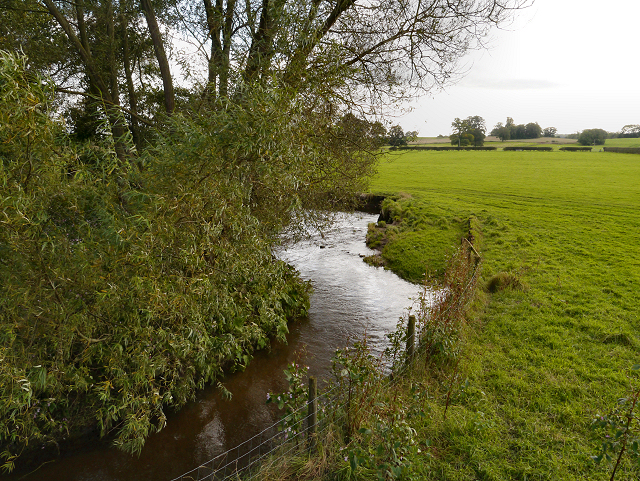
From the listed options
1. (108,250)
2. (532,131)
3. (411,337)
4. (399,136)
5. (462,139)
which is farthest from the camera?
(532,131)

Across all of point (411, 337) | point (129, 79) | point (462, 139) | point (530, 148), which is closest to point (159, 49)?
point (129, 79)

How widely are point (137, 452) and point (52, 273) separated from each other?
299 centimetres

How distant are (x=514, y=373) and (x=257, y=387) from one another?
456 centimetres

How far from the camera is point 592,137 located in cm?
7838

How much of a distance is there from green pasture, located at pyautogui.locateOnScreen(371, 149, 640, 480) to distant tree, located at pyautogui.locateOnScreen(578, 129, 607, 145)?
68.7 meters

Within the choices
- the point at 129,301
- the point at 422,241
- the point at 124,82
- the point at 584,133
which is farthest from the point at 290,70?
the point at 584,133

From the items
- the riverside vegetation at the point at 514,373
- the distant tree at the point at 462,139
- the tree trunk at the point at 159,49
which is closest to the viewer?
the riverside vegetation at the point at 514,373

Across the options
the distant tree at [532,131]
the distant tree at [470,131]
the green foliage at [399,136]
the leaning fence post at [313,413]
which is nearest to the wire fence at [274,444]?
the leaning fence post at [313,413]

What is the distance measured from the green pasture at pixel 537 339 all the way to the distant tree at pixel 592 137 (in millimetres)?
68672

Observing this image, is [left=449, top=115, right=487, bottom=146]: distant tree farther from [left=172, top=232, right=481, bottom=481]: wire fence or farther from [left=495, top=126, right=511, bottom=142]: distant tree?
[left=172, top=232, right=481, bottom=481]: wire fence

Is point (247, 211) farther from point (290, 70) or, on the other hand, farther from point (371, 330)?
point (371, 330)

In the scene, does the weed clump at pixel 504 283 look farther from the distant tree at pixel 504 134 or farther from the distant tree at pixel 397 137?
the distant tree at pixel 504 134

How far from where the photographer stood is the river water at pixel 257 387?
5.13 m

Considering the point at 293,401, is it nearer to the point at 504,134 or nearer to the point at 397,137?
the point at 397,137
